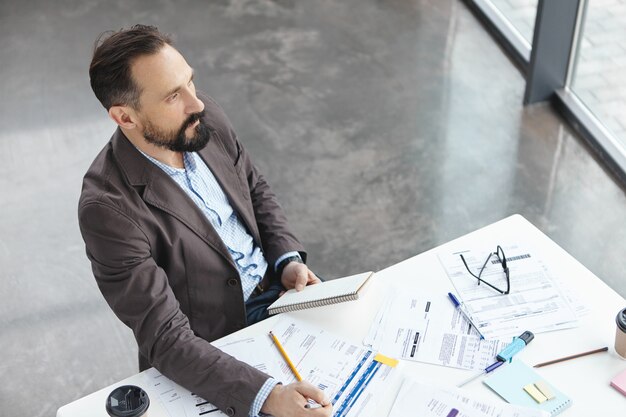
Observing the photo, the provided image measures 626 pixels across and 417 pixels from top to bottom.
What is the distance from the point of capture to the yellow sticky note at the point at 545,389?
2059 mm

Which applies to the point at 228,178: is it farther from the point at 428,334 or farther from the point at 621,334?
the point at 621,334

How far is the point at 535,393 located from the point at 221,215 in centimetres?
105

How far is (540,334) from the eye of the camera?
224 centimetres

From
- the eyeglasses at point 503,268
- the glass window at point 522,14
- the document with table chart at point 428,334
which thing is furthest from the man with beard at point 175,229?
the glass window at point 522,14

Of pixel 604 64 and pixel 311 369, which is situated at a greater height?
pixel 311 369

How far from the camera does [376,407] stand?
2062 mm

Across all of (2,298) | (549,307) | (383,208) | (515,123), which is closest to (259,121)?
(383,208)

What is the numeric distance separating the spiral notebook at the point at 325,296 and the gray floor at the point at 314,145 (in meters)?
1.29

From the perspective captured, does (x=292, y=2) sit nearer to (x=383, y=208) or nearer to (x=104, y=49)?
(x=383, y=208)

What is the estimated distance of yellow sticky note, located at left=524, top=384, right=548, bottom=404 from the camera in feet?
6.73

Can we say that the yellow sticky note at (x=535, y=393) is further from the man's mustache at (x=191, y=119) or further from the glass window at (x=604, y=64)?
the glass window at (x=604, y=64)

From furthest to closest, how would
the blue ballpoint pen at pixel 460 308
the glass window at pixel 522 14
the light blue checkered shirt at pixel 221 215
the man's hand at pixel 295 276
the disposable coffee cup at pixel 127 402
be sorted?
the glass window at pixel 522 14, the man's hand at pixel 295 276, the light blue checkered shirt at pixel 221 215, the blue ballpoint pen at pixel 460 308, the disposable coffee cup at pixel 127 402

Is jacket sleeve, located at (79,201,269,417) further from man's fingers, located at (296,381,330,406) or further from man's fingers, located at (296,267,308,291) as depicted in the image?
man's fingers, located at (296,267,308,291)

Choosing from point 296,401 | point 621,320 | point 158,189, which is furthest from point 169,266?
point 621,320
